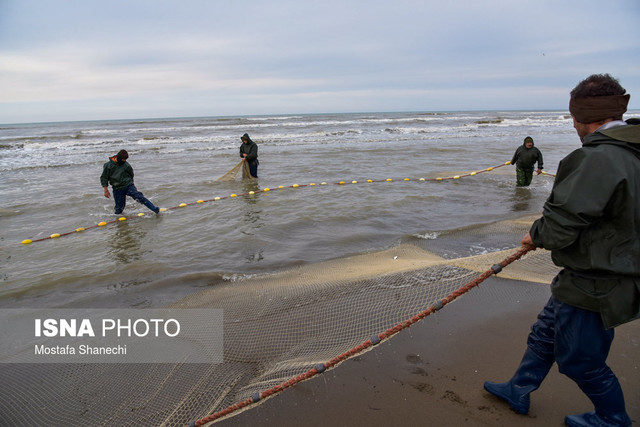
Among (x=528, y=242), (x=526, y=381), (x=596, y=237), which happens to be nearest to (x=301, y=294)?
(x=526, y=381)

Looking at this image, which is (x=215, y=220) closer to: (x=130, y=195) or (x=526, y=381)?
(x=130, y=195)

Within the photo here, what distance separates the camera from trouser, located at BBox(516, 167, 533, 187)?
1023 centimetres

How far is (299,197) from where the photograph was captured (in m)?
9.94

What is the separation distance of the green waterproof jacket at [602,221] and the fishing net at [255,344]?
1.33 meters

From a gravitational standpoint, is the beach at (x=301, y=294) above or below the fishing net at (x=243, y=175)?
below

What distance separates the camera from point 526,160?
32.6 feet

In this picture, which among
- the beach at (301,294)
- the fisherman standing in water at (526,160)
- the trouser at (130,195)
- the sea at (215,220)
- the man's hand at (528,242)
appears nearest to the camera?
the man's hand at (528,242)

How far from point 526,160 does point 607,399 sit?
9124mm

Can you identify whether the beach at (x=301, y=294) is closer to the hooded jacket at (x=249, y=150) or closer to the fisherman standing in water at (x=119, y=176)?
the fisherman standing in water at (x=119, y=176)

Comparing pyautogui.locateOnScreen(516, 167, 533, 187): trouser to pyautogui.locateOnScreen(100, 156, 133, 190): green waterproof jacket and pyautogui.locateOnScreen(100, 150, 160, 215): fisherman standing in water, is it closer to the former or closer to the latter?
pyautogui.locateOnScreen(100, 150, 160, 215): fisherman standing in water

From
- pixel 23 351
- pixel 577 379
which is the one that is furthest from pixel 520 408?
pixel 23 351

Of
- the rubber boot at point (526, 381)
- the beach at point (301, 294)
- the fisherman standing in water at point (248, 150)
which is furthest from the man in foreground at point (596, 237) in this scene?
the fisherman standing in water at point (248, 150)

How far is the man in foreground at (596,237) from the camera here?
173cm

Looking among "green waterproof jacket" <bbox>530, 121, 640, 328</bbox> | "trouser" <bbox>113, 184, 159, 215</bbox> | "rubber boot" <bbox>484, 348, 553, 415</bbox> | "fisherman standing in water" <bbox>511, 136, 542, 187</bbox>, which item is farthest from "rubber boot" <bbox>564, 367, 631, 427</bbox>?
"fisherman standing in water" <bbox>511, 136, 542, 187</bbox>
